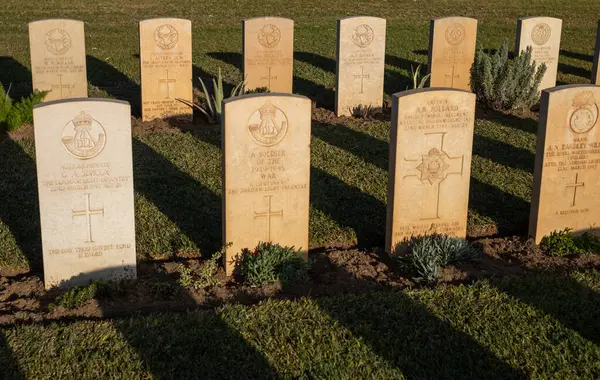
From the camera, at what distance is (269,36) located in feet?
40.9

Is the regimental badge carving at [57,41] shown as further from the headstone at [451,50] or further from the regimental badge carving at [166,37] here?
the headstone at [451,50]

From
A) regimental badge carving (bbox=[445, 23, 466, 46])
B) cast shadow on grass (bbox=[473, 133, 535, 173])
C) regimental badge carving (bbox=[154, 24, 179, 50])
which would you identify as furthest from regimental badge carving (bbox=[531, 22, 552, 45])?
regimental badge carving (bbox=[154, 24, 179, 50])

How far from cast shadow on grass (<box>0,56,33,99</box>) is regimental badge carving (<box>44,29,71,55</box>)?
143 centimetres

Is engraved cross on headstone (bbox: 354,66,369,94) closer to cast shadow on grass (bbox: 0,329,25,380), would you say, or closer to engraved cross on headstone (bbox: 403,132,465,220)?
engraved cross on headstone (bbox: 403,132,465,220)

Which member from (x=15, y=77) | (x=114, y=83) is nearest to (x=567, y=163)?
(x=114, y=83)

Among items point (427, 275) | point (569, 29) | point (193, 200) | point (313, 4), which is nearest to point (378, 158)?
A: point (193, 200)

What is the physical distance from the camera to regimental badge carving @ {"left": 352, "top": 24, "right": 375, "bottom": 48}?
38.0ft

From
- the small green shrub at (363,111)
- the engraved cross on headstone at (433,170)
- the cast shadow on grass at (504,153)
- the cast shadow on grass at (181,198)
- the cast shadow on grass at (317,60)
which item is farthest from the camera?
the cast shadow on grass at (317,60)

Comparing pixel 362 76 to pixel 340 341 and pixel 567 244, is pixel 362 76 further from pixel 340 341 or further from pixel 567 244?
pixel 340 341

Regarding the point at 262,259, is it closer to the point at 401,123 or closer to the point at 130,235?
the point at 130,235

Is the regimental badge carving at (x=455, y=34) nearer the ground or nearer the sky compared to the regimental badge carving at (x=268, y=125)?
nearer the sky

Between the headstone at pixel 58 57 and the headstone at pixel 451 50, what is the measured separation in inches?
228

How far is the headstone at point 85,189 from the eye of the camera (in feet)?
19.2

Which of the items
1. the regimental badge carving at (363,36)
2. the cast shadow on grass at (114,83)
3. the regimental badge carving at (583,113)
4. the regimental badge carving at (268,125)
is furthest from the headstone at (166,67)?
the regimental badge carving at (583,113)
